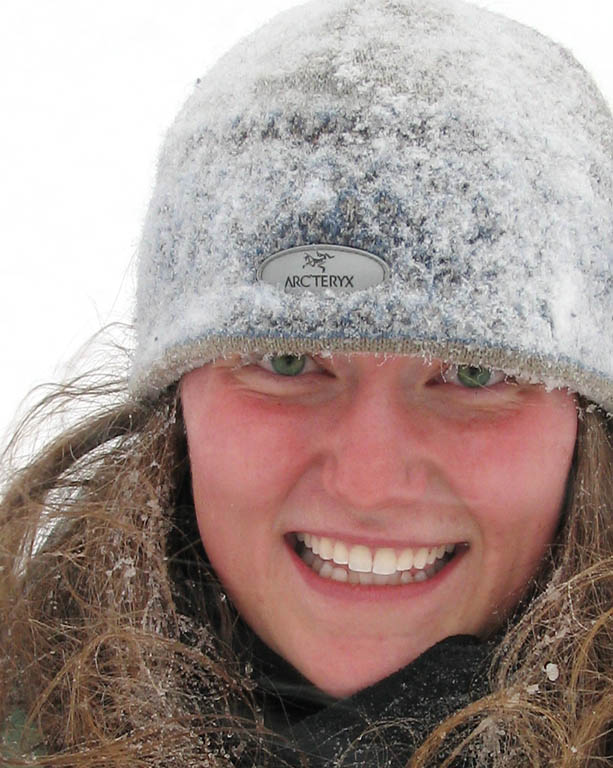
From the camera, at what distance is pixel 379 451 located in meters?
1.45

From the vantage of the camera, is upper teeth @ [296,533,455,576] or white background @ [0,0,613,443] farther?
white background @ [0,0,613,443]

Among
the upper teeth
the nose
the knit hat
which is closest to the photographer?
the knit hat

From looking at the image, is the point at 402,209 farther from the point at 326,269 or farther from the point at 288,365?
the point at 288,365

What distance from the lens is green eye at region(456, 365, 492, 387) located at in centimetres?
148

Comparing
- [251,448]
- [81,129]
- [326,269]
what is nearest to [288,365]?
[251,448]

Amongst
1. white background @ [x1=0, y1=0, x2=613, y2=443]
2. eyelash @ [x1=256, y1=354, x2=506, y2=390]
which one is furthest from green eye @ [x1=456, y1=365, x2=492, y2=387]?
white background @ [x1=0, y1=0, x2=613, y2=443]

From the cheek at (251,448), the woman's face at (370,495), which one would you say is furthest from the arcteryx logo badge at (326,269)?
the cheek at (251,448)

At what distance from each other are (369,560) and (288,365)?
0.34m

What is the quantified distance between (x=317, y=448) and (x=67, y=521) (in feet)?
2.23

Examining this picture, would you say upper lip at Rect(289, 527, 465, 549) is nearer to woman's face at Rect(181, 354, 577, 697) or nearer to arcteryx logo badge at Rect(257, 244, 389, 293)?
woman's face at Rect(181, 354, 577, 697)

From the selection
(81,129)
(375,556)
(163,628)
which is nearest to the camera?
(375,556)

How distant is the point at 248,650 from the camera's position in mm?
1738

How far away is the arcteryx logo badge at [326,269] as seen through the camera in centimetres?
133

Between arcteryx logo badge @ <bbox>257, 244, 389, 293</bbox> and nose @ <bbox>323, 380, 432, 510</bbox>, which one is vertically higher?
arcteryx logo badge @ <bbox>257, 244, 389, 293</bbox>
